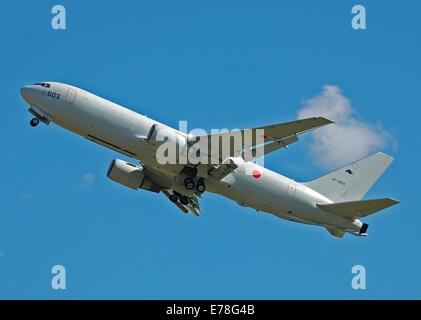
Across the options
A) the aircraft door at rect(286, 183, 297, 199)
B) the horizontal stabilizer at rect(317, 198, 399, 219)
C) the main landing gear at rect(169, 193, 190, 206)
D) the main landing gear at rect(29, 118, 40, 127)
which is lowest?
the horizontal stabilizer at rect(317, 198, 399, 219)

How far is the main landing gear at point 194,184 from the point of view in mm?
52094

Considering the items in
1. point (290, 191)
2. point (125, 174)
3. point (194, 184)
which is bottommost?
point (290, 191)

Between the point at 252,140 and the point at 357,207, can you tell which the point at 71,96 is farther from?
the point at 357,207

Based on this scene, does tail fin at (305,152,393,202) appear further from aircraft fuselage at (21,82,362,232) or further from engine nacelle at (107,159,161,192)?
engine nacelle at (107,159,161,192)

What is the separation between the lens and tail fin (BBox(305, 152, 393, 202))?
55.5m

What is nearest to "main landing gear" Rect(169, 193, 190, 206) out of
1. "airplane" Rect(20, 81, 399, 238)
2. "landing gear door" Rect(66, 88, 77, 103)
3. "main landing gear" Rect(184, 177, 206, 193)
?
"airplane" Rect(20, 81, 399, 238)

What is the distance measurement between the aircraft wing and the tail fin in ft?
20.2

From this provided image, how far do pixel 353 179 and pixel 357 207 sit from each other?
4126 mm

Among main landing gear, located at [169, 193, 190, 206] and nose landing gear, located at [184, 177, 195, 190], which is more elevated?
main landing gear, located at [169, 193, 190, 206]

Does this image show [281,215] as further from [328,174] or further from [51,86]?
[51,86]

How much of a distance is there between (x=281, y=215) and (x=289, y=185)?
1.98m

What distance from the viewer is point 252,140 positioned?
50062mm

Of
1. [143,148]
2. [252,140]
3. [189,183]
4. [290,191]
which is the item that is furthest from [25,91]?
[290,191]

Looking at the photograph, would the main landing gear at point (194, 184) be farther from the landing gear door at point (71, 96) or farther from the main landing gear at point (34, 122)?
the main landing gear at point (34, 122)
